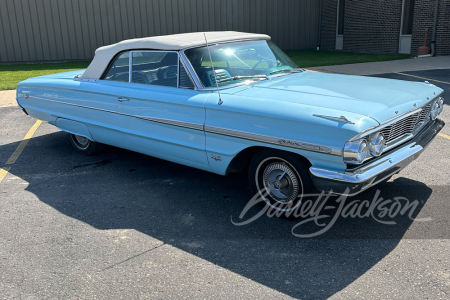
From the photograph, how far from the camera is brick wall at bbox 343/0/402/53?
16.9 metres

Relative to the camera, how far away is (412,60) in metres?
14.4

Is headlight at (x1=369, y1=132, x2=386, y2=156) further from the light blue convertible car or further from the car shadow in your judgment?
the car shadow

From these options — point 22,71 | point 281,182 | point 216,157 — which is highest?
point 216,157

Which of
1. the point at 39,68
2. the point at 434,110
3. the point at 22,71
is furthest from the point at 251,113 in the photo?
the point at 39,68

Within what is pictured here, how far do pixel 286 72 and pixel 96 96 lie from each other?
2180mm

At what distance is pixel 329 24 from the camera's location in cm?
2022

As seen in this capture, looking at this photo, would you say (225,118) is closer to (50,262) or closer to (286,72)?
(286,72)

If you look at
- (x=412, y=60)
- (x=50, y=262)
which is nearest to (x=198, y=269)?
(x=50, y=262)

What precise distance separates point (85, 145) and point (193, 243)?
2.89 meters

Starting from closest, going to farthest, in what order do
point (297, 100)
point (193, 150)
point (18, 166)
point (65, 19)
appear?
point (297, 100) < point (193, 150) < point (18, 166) < point (65, 19)

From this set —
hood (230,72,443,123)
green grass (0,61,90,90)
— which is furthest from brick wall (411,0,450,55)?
hood (230,72,443,123)

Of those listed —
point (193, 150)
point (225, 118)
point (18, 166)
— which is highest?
point (225, 118)

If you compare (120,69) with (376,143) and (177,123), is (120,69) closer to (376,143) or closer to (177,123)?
(177,123)

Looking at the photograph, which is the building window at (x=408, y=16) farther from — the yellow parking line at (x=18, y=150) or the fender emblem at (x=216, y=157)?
the fender emblem at (x=216, y=157)
